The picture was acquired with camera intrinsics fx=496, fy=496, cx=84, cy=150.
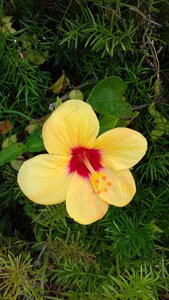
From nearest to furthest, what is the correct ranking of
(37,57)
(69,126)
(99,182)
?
(69,126) → (99,182) → (37,57)

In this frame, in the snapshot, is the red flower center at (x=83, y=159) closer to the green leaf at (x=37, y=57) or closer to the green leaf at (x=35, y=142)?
the green leaf at (x=35, y=142)

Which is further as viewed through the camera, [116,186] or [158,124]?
[158,124]

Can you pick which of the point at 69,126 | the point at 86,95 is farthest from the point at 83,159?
the point at 86,95

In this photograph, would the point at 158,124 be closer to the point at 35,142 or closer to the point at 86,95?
the point at 86,95

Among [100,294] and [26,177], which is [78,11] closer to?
[26,177]

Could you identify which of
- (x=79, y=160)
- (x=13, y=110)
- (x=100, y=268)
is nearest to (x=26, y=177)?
(x=79, y=160)

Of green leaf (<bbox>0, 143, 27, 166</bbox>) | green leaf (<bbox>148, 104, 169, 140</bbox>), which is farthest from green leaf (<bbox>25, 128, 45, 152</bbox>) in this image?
green leaf (<bbox>148, 104, 169, 140</bbox>)
